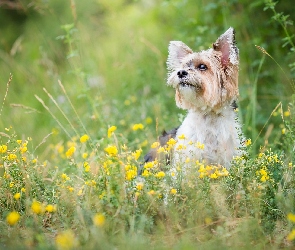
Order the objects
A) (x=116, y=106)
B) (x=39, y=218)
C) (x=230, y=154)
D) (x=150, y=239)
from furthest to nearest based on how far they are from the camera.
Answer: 1. (x=116, y=106)
2. (x=230, y=154)
3. (x=39, y=218)
4. (x=150, y=239)

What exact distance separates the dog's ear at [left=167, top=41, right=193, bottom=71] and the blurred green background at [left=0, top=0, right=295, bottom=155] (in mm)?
904

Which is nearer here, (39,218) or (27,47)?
(39,218)

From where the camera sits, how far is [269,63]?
315 inches

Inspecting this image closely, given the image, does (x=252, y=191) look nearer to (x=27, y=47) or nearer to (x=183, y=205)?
(x=183, y=205)

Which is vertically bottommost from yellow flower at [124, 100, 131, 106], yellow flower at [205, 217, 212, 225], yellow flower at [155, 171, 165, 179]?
yellow flower at [205, 217, 212, 225]

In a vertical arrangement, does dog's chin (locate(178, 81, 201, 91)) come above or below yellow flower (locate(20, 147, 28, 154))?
above

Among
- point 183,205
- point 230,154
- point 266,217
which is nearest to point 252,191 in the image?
point 266,217

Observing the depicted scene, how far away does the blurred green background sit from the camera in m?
6.71

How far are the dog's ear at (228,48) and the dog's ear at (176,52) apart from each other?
1.24ft

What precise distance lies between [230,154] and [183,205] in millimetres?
1240

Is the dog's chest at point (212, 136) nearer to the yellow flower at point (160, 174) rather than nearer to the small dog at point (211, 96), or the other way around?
the small dog at point (211, 96)

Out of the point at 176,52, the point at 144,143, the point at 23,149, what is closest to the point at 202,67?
the point at 176,52

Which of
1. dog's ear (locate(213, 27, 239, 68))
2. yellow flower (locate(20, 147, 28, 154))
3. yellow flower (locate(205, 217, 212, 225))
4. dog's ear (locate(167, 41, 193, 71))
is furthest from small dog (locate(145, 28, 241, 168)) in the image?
yellow flower (locate(20, 147, 28, 154))

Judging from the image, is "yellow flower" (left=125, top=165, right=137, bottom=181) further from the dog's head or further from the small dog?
the dog's head
